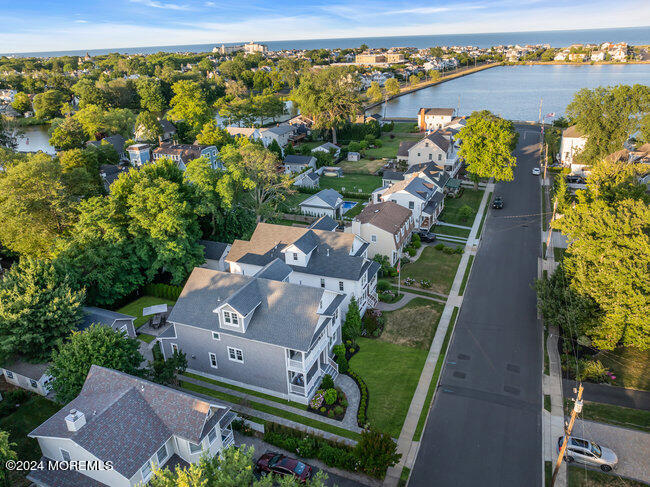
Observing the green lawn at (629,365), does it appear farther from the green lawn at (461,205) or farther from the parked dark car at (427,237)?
the green lawn at (461,205)

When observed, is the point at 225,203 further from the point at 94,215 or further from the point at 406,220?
the point at 406,220

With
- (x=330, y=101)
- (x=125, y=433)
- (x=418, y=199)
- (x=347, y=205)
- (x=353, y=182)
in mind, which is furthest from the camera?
(x=330, y=101)

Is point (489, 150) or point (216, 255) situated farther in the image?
point (489, 150)

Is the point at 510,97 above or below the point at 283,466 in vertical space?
above

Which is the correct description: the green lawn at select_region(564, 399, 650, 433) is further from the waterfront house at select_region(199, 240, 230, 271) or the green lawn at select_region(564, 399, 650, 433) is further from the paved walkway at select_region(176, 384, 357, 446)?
the waterfront house at select_region(199, 240, 230, 271)

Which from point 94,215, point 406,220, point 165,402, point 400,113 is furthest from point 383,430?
point 400,113

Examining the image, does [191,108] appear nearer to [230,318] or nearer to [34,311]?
[34,311]

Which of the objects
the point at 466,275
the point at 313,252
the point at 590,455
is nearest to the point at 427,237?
the point at 466,275

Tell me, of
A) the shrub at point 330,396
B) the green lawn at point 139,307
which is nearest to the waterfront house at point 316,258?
the green lawn at point 139,307
